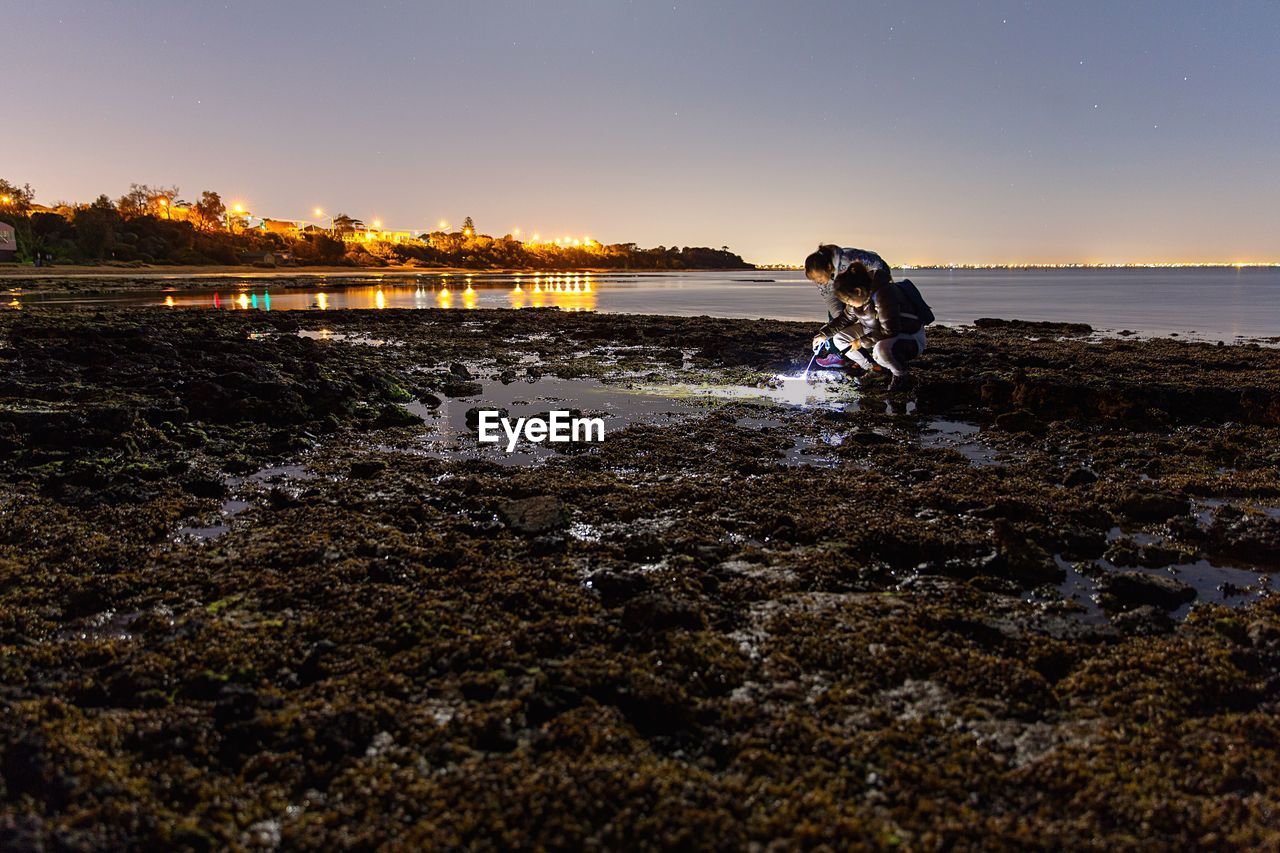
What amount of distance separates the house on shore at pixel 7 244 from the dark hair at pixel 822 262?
104755 millimetres

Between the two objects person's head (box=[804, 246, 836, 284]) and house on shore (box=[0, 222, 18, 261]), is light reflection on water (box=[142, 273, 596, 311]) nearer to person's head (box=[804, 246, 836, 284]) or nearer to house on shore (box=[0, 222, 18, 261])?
person's head (box=[804, 246, 836, 284])

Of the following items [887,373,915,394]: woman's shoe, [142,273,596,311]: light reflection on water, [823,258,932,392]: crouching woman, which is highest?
[142,273,596,311]: light reflection on water

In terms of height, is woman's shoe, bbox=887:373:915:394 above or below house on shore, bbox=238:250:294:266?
below

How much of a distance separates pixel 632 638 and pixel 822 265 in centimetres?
1068

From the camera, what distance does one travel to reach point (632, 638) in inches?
185

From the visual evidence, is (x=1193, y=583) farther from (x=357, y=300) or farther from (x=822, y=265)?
(x=357, y=300)

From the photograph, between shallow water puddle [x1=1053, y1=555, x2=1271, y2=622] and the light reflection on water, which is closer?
shallow water puddle [x1=1053, y1=555, x2=1271, y2=622]

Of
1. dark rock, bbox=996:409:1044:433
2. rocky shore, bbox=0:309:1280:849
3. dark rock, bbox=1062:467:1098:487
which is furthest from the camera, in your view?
dark rock, bbox=996:409:1044:433

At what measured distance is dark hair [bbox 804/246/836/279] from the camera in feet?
43.8

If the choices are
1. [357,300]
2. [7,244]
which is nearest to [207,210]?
[7,244]

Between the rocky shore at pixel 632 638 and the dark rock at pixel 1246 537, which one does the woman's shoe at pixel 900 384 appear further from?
the dark rock at pixel 1246 537

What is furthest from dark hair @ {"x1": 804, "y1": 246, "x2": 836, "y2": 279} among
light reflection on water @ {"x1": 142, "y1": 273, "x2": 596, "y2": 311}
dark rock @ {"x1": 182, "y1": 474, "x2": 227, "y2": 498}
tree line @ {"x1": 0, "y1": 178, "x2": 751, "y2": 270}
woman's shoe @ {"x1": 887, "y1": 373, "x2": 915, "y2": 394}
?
tree line @ {"x1": 0, "y1": 178, "x2": 751, "y2": 270}

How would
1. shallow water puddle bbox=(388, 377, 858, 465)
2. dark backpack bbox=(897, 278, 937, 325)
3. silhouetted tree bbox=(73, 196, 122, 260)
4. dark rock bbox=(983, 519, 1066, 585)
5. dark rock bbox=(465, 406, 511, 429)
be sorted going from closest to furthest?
dark rock bbox=(983, 519, 1066, 585) < shallow water puddle bbox=(388, 377, 858, 465) < dark rock bbox=(465, 406, 511, 429) < dark backpack bbox=(897, 278, 937, 325) < silhouetted tree bbox=(73, 196, 122, 260)

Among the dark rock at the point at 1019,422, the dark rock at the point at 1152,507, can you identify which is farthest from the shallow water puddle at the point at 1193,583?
the dark rock at the point at 1019,422
